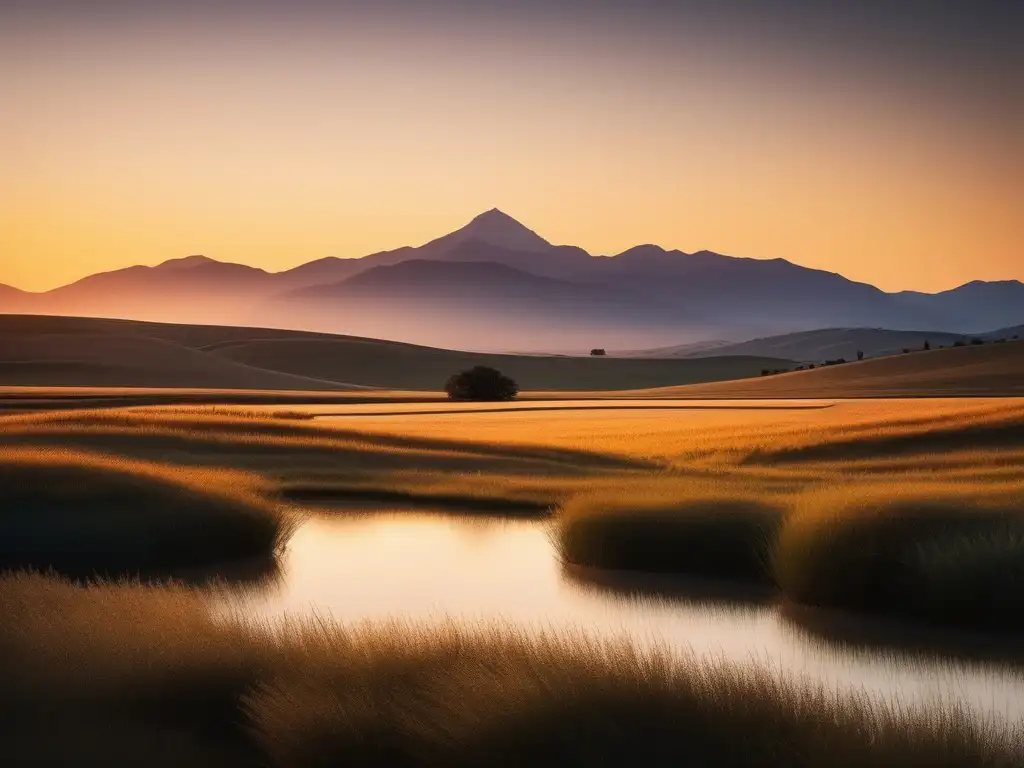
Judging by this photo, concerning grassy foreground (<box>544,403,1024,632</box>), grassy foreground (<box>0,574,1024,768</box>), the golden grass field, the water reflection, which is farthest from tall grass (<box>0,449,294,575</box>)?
grassy foreground (<box>0,574,1024,768</box>)

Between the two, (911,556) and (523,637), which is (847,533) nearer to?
(911,556)

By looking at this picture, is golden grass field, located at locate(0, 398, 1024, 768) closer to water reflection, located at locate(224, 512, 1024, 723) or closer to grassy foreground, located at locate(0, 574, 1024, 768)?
grassy foreground, located at locate(0, 574, 1024, 768)

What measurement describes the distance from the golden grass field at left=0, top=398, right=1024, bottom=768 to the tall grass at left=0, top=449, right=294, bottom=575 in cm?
8

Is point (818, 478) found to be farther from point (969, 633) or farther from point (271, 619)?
point (271, 619)

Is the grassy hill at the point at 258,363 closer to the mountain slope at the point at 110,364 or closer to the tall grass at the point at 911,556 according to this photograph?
the mountain slope at the point at 110,364

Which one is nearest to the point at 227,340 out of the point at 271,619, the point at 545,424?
the point at 545,424

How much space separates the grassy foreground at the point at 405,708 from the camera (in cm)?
894

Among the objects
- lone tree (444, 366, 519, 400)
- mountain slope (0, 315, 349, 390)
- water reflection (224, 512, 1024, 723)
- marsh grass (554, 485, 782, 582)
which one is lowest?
water reflection (224, 512, 1024, 723)

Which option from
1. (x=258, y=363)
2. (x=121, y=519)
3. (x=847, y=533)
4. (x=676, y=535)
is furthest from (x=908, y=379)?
(x=258, y=363)

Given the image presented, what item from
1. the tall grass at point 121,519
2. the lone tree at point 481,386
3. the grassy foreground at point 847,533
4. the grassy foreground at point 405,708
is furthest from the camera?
the lone tree at point 481,386

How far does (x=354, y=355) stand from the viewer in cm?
14812

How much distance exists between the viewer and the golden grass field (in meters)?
9.29

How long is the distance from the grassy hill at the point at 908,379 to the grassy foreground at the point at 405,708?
57.8m

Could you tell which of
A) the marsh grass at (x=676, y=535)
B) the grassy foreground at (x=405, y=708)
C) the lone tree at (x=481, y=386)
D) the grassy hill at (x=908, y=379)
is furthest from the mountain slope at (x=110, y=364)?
the grassy foreground at (x=405, y=708)
